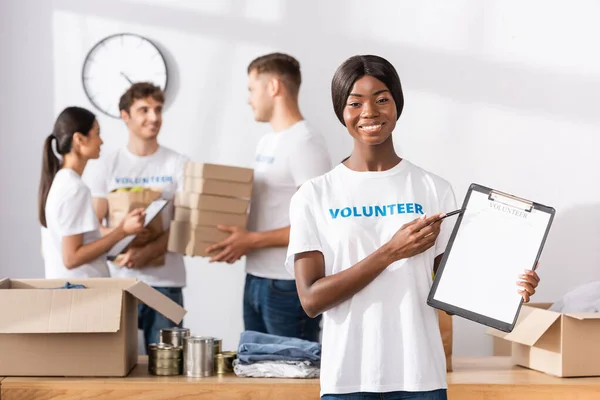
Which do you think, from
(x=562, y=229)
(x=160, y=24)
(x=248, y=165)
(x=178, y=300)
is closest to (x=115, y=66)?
(x=160, y=24)

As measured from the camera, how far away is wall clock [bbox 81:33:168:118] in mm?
4562

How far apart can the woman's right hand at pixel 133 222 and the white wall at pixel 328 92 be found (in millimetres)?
1195

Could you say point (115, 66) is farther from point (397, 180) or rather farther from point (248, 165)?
point (397, 180)

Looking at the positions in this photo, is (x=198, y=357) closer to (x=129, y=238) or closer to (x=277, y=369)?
(x=277, y=369)

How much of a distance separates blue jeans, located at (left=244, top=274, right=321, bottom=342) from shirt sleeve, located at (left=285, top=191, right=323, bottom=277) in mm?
1399

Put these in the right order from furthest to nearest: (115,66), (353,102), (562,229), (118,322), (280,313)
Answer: (115,66), (562,229), (280,313), (118,322), (353,102)

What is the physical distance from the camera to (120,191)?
11.7 feet

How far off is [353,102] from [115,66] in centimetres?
299

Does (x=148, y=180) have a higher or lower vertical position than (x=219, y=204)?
higher

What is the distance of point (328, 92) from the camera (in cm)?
445

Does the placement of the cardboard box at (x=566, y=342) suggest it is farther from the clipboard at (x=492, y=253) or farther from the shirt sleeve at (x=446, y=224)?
the shirt sleeve at (x=446, y=224)

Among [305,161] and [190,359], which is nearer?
[190,359]

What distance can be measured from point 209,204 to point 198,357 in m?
0.99

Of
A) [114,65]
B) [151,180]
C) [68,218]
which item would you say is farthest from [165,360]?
[114,65]
